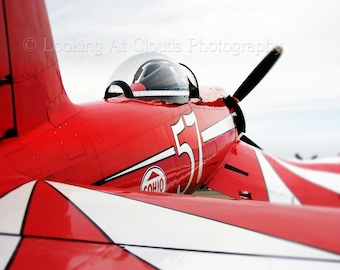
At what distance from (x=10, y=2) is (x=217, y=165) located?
442 cm

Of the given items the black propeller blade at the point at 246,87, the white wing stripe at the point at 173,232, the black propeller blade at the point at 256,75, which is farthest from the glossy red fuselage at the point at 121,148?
the black propeller blade at the point at 256,75

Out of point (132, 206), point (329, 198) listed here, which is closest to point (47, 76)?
point (132, 206)

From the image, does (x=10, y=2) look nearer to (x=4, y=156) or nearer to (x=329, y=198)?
(x=4, y=156)

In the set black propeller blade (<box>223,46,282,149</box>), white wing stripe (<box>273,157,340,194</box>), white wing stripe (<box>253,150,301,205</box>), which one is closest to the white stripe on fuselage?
black propeller blade (<box>223,46,282,149</box>)

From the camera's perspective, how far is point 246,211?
6.03 feet

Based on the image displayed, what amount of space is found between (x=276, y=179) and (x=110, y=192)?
14.9 feet

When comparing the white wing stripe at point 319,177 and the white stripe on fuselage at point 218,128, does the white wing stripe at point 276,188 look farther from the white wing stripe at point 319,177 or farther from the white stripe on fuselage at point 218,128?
the white stripe on fuselage at point 218,128

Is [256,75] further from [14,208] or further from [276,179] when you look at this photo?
[14,208]

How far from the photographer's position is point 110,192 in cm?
217

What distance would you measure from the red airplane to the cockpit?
1.0 inches

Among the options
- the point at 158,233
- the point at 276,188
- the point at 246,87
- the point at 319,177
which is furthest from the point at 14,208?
the point at 246,87

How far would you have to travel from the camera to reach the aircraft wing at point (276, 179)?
591cm

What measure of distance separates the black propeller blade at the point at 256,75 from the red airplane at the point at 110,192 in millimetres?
2550

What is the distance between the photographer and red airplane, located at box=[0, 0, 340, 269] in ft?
4.96
